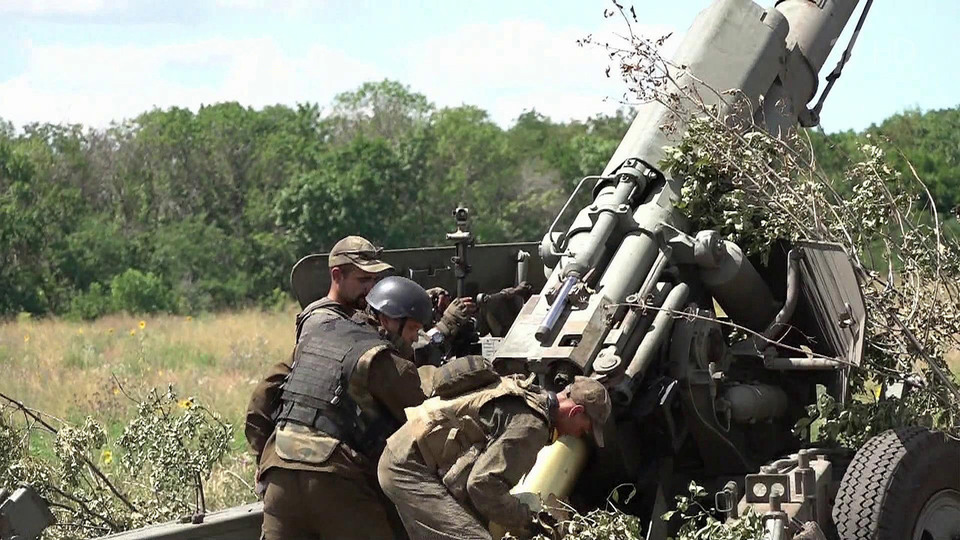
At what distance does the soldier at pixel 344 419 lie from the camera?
670cm

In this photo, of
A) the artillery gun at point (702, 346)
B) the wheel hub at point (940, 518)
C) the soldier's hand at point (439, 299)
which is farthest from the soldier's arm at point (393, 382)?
the wheel hub at point (940, 518)

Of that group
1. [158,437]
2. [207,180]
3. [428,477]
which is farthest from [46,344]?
[207,180]

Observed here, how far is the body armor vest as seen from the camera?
22.1 feet

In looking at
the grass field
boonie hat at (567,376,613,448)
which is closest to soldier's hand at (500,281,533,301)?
boonie hat at (567,376,613,448)

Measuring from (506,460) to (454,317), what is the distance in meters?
2.29

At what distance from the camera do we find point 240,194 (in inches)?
1722

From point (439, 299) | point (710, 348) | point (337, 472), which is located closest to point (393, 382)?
point (337, 472)

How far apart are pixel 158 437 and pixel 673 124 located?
3259 mm

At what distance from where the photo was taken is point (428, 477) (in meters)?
6.14

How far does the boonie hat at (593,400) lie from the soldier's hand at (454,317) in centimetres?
194

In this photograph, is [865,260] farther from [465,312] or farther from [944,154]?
[944,154]

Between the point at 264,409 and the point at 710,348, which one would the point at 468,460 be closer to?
the point at 264,409

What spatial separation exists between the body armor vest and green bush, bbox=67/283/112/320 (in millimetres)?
25372

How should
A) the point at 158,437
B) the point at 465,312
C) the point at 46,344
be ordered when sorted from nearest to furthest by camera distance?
the point at 465,312
the point at 158,437
the point at 46,344
